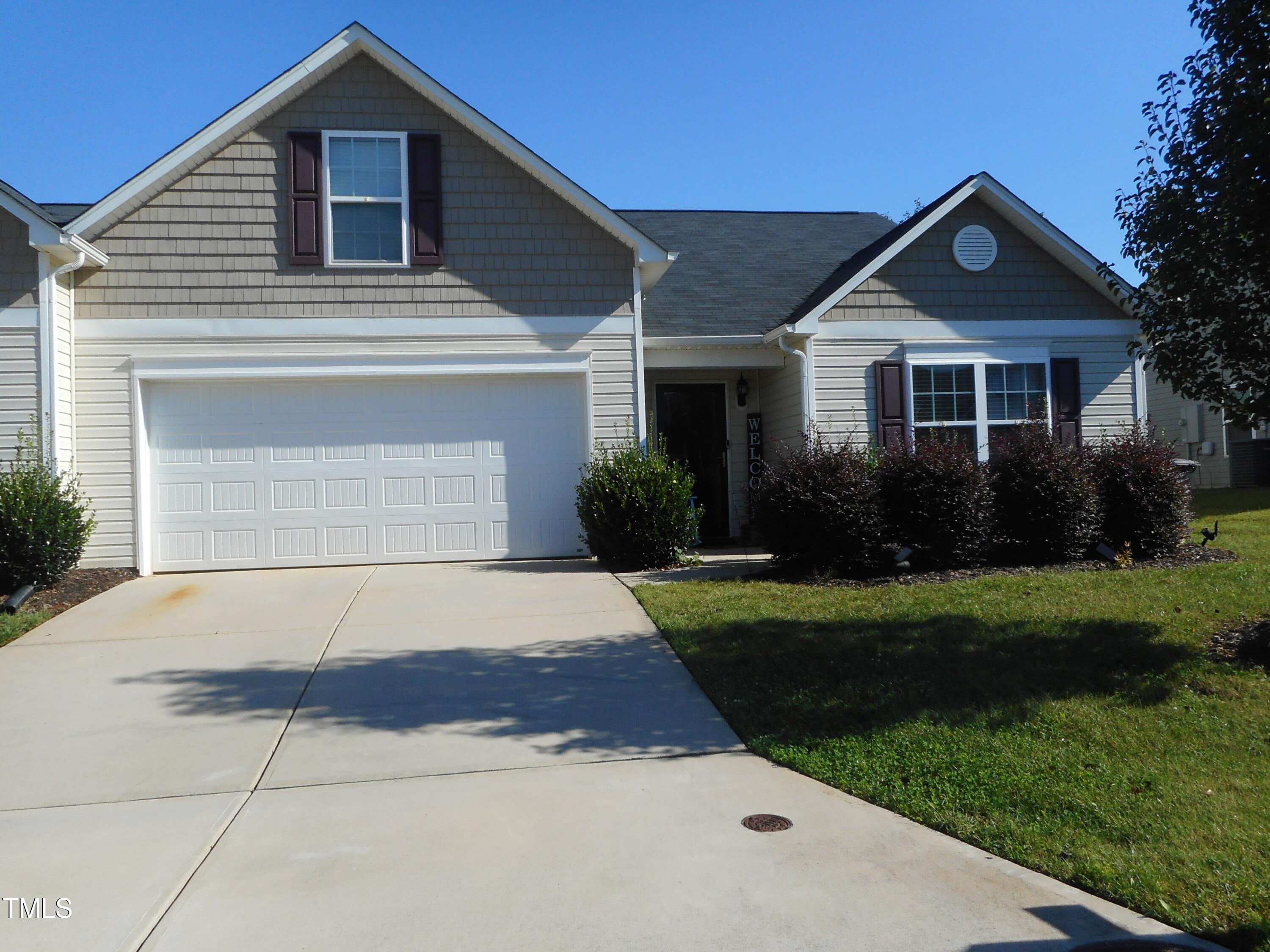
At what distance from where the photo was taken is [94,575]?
1059cm

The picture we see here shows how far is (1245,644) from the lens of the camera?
6.61 meters

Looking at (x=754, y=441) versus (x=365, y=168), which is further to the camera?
(x=754, y=441)

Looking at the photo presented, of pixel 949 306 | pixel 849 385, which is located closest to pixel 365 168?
pixel 849 385

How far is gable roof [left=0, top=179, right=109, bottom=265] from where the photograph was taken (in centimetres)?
1016

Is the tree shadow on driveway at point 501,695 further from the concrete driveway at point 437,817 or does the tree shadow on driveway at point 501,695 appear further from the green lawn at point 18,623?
the green lawn at point 18,623

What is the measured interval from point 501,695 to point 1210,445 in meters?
20.1

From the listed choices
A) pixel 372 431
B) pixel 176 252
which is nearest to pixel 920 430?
pixel 372 431

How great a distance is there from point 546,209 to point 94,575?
6.39 meters

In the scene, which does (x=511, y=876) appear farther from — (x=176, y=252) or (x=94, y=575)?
(x=176, y=252)

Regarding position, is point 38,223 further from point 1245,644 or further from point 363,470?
point 1245,644

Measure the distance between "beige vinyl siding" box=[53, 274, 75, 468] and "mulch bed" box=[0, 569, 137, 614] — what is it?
1197 mm

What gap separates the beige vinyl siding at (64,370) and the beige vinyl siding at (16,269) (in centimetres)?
23

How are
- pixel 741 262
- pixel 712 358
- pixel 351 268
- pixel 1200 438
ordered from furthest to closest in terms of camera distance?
pixel 1200 438
pixel 741 262
pixel 712 358
pixel 351 268

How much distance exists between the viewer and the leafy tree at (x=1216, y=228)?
244 inches
